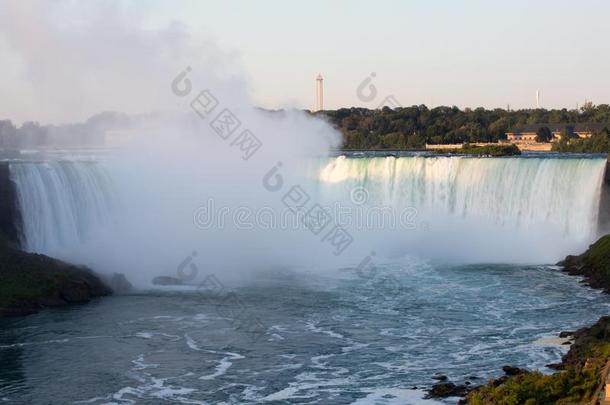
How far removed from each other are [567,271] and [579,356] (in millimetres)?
14177

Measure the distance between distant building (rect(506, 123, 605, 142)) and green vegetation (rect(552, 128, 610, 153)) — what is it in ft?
22.0

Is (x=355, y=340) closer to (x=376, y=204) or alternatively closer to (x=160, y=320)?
(x=160, y=320)

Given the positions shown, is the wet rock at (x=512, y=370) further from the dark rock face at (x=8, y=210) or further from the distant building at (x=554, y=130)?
the distant building at (x=554, y=130)

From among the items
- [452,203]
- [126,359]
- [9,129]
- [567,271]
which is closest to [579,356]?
[126,359]

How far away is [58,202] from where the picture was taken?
34.6 metres

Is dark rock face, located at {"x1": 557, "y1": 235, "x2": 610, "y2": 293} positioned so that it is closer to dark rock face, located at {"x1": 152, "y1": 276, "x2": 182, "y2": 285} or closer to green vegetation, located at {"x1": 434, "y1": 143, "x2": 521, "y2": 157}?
dark rock face, located at {"x1": 152, "y1": 276, "x2": 182, "y2": 285}

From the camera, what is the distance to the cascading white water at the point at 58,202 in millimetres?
33406

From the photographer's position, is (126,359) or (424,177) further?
(424,177)

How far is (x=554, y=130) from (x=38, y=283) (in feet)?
227

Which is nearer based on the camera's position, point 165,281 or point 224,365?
point 224,365

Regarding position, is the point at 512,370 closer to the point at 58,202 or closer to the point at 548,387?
the point at 548,387

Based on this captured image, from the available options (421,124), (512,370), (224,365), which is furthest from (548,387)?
(421,124)

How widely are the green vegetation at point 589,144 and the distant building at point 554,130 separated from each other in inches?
264

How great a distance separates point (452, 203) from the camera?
43.7 metres
